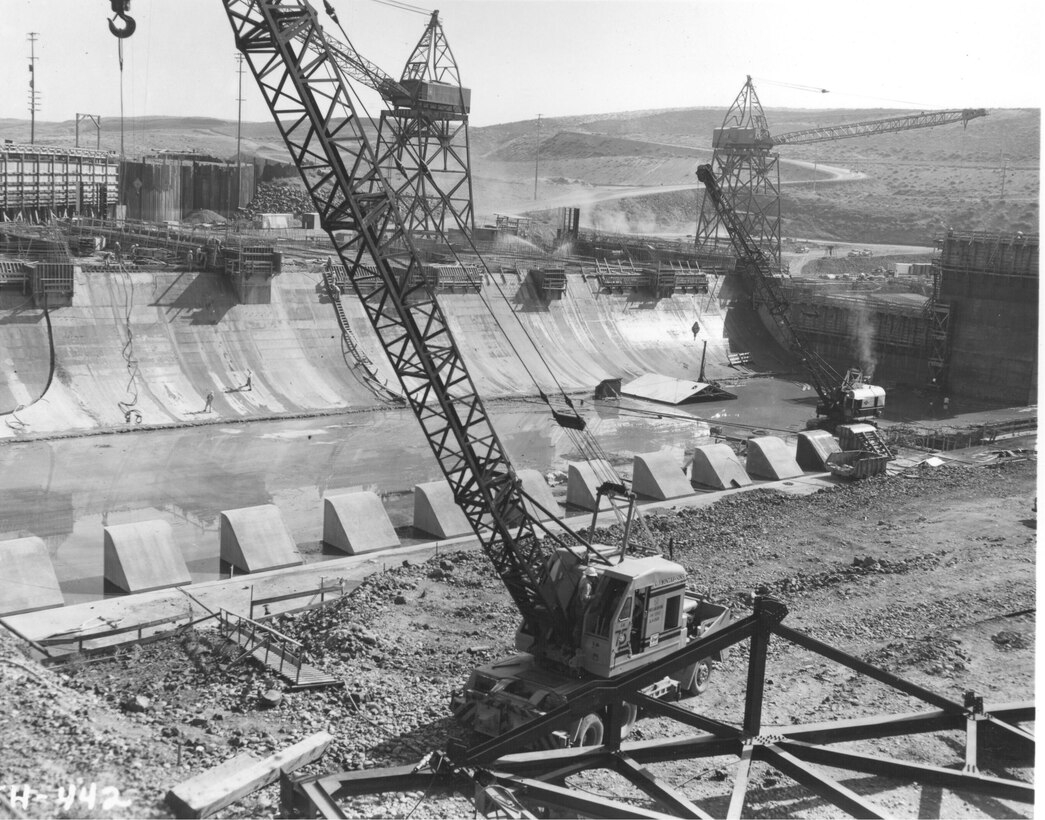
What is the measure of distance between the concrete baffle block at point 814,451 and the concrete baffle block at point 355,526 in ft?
51.4

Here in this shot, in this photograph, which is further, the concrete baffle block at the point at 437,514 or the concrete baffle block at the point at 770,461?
the concrete baffle block at the point at 770,461

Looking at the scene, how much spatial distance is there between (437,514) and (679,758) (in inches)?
588

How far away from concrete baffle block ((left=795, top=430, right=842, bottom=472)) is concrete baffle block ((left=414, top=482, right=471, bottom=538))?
13.7 meters

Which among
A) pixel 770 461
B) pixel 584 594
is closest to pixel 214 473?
pixel 770 461

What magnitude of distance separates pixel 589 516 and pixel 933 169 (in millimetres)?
130576

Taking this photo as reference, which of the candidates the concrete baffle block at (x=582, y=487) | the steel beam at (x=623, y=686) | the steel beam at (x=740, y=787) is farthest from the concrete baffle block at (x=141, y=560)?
the steel beam at (x=740, y=787)

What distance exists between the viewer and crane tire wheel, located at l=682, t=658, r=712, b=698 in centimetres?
1722

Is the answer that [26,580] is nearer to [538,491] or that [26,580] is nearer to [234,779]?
[234,779]

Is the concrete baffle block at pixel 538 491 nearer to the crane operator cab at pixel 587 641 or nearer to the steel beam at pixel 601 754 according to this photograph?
the crane operator cab at pixel 587 641

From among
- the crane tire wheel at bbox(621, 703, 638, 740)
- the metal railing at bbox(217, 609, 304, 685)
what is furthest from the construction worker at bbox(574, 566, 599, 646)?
the metal railing at bbox(217, 609, 304, 685)

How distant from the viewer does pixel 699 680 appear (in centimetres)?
1745

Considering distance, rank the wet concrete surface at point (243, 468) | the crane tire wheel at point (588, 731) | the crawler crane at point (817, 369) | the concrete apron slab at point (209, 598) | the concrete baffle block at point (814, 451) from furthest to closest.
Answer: the crawler crane at point (817, 369)
the concrete baffle block at point (814, 451)
the wet concrete surface at point (243, 468)
the concrete apron slab at point (209, 598)
the crane tire wheel at point (588, 731)

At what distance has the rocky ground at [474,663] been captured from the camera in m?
13.2

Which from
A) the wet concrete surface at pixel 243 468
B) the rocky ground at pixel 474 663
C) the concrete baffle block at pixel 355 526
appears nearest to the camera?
the rocky ground at pixel 474 663
